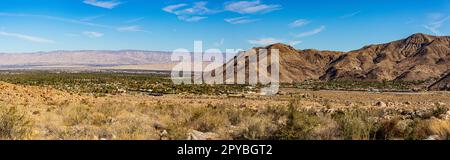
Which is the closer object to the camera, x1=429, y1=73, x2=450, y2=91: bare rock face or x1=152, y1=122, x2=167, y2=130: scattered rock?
x1=152, y1=122, x2=167, y2=130: scattered rock

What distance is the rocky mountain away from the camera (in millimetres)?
118025

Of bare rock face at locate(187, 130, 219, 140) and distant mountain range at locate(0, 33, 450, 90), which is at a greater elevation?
distant mountain range at locate(0, 33, 450, 90)

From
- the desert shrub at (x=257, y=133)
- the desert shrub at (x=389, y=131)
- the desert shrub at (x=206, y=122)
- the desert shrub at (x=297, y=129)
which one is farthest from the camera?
the desert shrub at (x=206, y=122)

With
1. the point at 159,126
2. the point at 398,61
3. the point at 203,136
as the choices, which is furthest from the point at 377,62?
A: the point at 203,136

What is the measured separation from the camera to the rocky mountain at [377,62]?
118025mm

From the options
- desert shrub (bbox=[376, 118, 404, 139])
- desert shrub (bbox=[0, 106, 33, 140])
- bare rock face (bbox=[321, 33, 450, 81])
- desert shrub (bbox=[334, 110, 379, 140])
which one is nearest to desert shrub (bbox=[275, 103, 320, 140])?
desert shrub (bbox=[334, 110, 379, 140])

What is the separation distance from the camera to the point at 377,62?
14050cm

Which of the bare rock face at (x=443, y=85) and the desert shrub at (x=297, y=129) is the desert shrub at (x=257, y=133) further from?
the bare rock face at (x=443, y=85)

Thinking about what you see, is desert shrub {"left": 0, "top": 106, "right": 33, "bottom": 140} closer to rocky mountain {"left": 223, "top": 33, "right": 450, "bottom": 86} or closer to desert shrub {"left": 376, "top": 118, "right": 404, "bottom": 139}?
desert shrub {"left": 376, "top": 118, "right": 404, "bottom": 139}

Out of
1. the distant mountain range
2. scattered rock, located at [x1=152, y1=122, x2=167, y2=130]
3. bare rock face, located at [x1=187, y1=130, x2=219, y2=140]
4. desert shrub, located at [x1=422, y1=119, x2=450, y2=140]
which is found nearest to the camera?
desert shrub, located at [x1=422, y1=119, x2=450, y2=140]

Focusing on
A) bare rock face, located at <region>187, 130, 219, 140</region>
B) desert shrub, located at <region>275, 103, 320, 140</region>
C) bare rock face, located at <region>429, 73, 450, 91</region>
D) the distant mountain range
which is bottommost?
bare rock face, located at <region>429, 73, 450, 91</region>

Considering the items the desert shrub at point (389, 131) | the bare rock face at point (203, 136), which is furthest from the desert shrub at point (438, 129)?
the bare rock face at point (203, 136)
